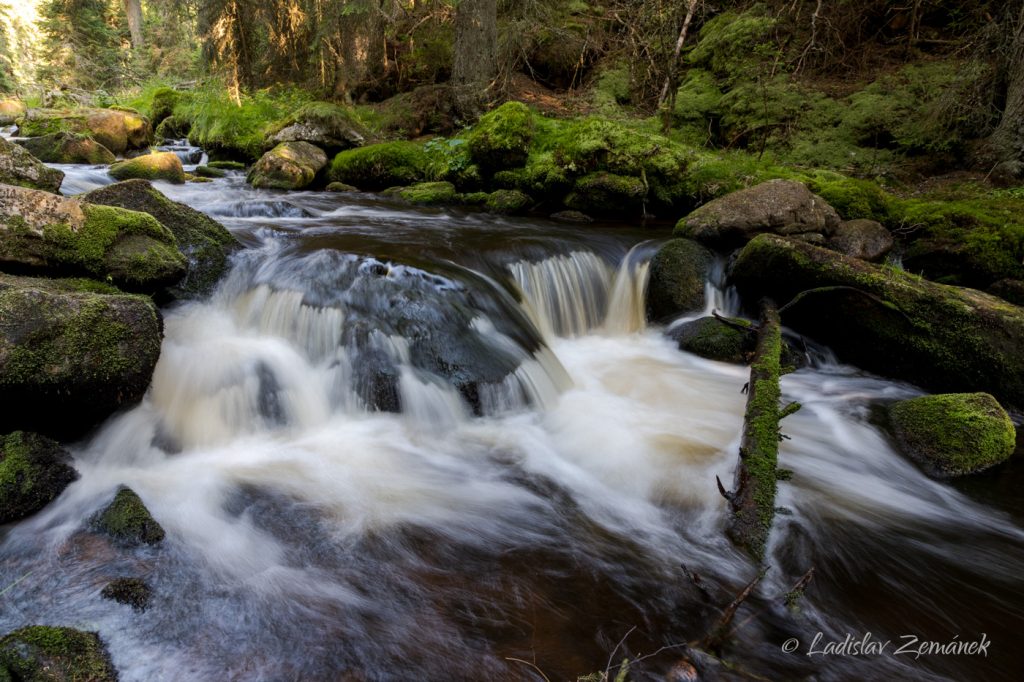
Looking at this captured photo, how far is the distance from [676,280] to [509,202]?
13.4ft

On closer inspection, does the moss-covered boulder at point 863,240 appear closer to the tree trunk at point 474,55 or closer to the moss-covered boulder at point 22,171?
the tree trunk at point 474,55

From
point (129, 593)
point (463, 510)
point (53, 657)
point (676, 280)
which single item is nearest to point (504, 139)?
point (676, 280)

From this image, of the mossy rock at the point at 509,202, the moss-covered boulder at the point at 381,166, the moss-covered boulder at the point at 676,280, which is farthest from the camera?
the moss-covered boulder at the point at 381,166

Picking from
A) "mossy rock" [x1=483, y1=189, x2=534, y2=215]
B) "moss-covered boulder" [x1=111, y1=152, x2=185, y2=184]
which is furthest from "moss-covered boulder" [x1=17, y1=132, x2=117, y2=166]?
"mossy rock" [x1=483, y1=189, x2=534, y2=215]

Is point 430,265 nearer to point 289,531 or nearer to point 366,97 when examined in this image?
point 289,531

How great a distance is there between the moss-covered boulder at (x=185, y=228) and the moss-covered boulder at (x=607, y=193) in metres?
5.97

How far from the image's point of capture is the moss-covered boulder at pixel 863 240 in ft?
21.7

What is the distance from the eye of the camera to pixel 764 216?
686 centimetres

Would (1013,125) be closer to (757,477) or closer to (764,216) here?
(764,216)

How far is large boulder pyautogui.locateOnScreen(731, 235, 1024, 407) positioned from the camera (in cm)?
469

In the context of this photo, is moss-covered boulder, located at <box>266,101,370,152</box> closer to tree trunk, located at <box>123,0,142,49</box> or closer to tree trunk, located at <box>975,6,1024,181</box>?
tree trunk, located at <box>975,6,1024,181</box>

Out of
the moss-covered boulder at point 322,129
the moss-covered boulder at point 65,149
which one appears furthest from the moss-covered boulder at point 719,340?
the moss-covered boulder at point 65,149

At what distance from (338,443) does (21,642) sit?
2.33m

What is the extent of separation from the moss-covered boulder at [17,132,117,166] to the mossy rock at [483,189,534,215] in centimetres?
914
